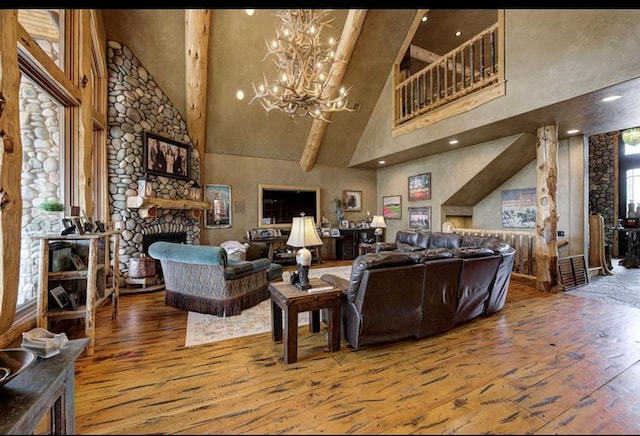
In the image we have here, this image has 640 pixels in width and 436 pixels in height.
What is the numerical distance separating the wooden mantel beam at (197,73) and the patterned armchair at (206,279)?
8.95ft

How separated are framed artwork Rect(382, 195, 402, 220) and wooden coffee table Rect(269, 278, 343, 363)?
548 cm

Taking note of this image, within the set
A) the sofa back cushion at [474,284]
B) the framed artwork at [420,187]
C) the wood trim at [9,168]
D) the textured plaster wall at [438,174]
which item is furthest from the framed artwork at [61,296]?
the framed artwork at [420,187]

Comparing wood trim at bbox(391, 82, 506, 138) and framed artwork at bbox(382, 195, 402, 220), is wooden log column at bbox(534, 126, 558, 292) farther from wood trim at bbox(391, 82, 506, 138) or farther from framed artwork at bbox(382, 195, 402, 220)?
framed artwork at bbox(382, 195, 402, 220)

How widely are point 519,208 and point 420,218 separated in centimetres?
212

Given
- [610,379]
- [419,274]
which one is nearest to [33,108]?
[419,274]

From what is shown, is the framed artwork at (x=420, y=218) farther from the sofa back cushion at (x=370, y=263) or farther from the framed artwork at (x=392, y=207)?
the sofa back cushion at (x=370, y=263)

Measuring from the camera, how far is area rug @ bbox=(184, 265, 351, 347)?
2785 millimetres

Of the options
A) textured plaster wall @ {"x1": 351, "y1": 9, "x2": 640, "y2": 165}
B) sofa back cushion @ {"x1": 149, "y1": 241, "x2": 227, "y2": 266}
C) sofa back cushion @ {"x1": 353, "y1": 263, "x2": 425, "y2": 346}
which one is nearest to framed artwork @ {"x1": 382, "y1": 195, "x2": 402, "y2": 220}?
textured plaster wall @ {"x1": 351, "y1": 9, "x2": 640, "y2": 165}

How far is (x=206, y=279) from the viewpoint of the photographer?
11.0ft

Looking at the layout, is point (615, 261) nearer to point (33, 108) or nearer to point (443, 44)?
point (443, 44)

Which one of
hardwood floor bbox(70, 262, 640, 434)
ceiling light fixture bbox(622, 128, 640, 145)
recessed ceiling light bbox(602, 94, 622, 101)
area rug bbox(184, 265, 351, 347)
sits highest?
ceiling light fixture bbox(622, 128, 640, 145)

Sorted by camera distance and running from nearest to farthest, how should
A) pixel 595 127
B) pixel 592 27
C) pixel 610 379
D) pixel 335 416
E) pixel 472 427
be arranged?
pixel 472 427
pixel 335 416
pixel 610 379
pixel 592 27
pixel 595 127

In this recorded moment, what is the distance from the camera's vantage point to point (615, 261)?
691cm

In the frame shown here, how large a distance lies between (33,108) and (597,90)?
617 cm
